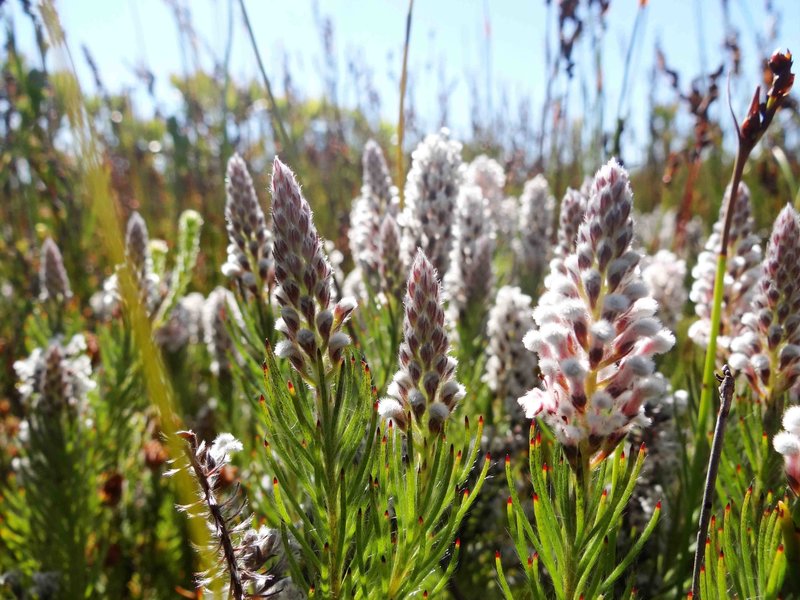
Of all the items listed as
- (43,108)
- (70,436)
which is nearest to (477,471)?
(70,436)

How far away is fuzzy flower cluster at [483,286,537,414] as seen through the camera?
75.2 inches

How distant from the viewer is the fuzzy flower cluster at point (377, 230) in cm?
185

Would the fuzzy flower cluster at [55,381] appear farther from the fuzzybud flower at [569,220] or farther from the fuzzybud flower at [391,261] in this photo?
the fuzzybud flower at [569,220]

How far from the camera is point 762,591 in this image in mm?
879

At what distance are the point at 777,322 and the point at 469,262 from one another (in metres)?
1.11

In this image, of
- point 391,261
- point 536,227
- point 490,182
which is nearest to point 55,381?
point 391,261

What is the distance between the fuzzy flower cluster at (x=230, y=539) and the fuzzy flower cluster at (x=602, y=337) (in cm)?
44

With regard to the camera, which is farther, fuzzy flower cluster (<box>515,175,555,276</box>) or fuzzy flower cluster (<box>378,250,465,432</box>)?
fuzzy flower cluster (<box>515,175,555,276</box>)

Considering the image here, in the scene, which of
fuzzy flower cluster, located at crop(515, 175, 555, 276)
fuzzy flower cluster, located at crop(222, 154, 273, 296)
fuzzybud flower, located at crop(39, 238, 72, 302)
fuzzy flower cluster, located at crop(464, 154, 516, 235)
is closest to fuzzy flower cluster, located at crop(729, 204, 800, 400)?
fuzzy flower cluster, located at crop(222, 154, 273, 296)

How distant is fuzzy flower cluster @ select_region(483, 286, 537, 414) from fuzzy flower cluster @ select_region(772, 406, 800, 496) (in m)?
0.96

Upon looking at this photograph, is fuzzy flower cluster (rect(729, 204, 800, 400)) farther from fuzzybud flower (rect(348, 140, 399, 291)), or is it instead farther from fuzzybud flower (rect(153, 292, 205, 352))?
fuzzybud flower (rect(153, 292, 205, 352))

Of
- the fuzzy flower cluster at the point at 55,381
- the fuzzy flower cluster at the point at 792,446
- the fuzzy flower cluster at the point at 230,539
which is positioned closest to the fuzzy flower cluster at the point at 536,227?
the fuzzy flower cluster at the point at 55,381

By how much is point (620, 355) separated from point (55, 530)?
176cm

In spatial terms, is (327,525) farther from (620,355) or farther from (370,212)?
(370,212)
